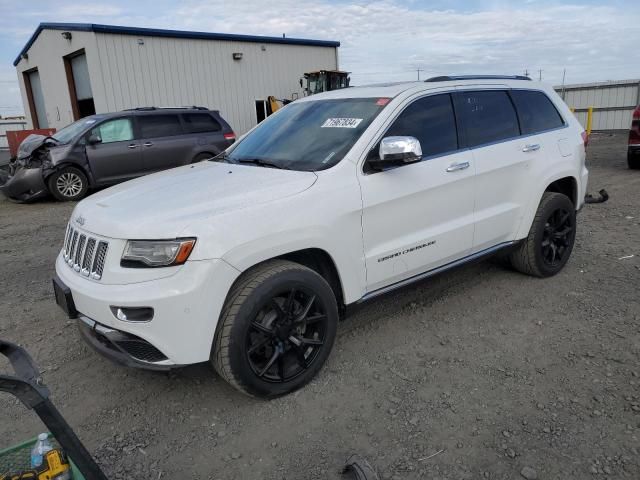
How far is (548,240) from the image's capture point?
15.6 ft

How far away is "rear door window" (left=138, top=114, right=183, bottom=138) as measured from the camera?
1055 centimetres

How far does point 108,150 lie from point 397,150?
8502 millimetres

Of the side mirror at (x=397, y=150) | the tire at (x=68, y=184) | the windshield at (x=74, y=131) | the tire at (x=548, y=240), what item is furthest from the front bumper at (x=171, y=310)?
the windshield at (x=74, y=131)

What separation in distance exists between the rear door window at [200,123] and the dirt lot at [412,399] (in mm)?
7096

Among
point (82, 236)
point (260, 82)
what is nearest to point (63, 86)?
point (260, 82)

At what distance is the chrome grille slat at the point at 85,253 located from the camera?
2.84 m

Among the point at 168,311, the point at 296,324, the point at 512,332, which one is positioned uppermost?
the point at 168,311

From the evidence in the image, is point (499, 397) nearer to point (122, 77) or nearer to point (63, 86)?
point (122, 77)

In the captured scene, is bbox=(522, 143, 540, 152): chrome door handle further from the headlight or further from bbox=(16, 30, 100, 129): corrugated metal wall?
bbox=(16, 30, 100, 129): corrugated metal wall

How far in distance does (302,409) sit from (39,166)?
349 inches

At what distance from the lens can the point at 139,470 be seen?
8.49 ft

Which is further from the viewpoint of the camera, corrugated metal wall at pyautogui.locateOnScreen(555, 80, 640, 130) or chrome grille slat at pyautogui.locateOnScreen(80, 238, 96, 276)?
corrugated metal wall at pyautogui.locateOnScreen(555, 80, 640, 130)

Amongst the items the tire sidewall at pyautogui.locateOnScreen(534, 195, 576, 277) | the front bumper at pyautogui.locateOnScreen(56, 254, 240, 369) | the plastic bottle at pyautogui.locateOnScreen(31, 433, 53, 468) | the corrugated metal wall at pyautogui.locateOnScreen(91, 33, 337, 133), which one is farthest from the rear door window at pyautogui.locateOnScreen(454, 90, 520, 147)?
the corrugated metal wall at pyautogui.locateOnScreen(91, 33, 337, 133)

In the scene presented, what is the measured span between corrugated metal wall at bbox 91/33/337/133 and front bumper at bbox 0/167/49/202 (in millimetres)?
7866
